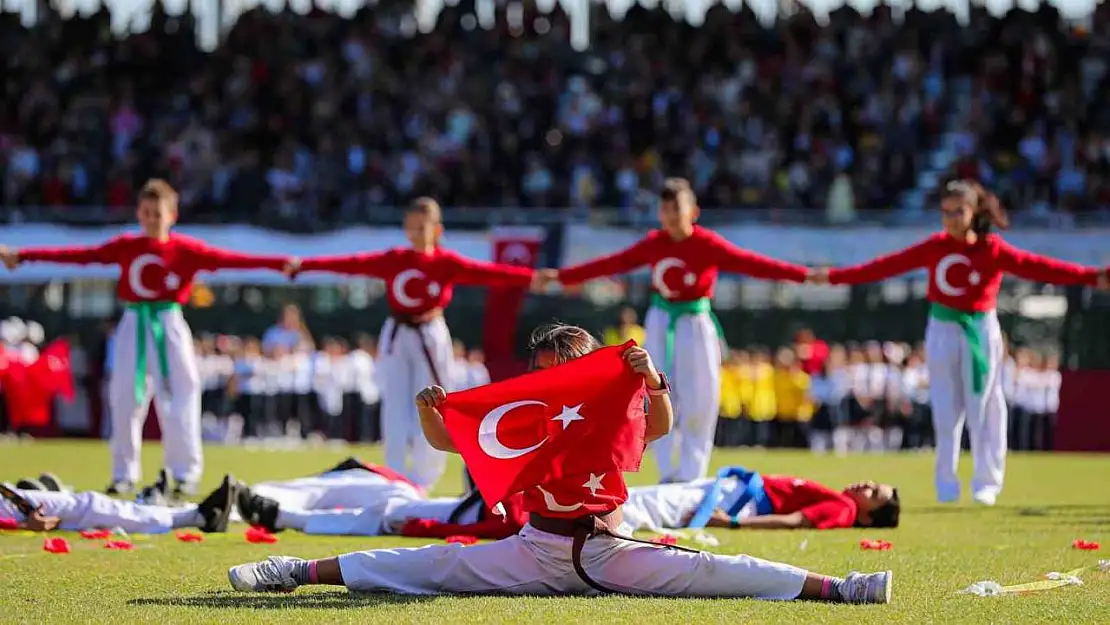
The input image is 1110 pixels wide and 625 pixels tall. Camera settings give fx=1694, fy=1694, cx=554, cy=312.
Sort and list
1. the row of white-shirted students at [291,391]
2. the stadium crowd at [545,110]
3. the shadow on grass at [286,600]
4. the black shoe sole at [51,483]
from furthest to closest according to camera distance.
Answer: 1. the stadium crowd at [545,110]
2. the row of white-shirted students at [291,391]
3. the black shoe sole at [51,483]
4. the shadow on grass at [286,600]

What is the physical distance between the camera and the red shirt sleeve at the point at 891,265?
12633mm

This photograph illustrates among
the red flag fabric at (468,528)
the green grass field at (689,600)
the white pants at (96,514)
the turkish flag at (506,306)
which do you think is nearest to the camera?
the green grass field at (689,600)

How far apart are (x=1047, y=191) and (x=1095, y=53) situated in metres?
4.19

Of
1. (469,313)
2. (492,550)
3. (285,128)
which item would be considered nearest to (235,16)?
(285,128)

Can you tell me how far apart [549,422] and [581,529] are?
0.45 m

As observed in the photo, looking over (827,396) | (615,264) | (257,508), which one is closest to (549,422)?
(257,508)

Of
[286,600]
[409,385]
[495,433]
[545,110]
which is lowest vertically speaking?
[286,600]

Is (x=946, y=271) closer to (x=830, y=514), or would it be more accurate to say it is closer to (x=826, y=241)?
(x=830, y=514)

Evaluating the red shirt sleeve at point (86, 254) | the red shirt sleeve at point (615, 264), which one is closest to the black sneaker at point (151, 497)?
the red shirt sleeve at point (86, 254)

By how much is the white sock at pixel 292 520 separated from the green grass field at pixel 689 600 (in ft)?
0.22

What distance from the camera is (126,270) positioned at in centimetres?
1282

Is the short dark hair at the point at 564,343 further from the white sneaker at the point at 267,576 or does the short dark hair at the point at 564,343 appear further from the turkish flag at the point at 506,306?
the turkish flag at the point at 506,306

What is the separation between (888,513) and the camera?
1041cm

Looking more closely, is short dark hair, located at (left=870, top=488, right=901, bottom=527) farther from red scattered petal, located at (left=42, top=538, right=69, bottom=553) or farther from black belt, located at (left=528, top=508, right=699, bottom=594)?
red scattered petal, located at (left=42, top=538, right=69, bottom=553)
